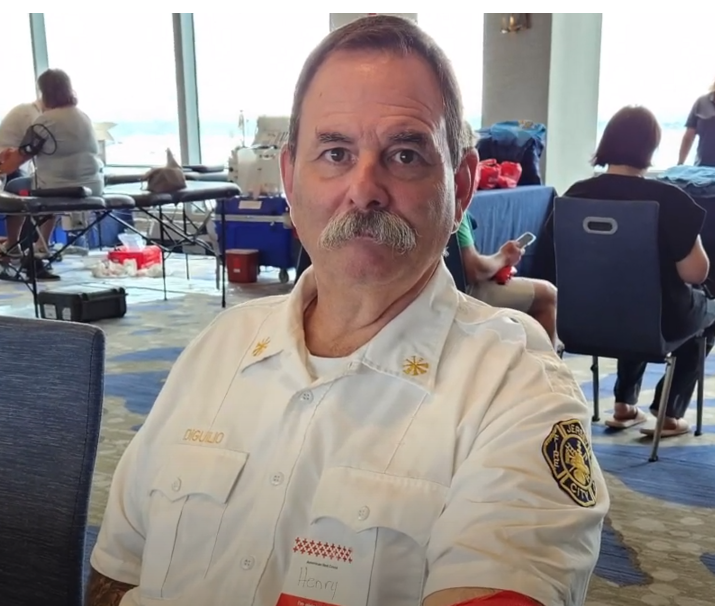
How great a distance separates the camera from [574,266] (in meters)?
2.74

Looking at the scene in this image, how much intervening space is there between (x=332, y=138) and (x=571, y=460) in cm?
49

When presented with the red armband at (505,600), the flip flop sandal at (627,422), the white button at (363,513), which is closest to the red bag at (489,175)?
the flip flop sandal at (627,422)

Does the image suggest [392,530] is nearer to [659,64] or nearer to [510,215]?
[510,215]

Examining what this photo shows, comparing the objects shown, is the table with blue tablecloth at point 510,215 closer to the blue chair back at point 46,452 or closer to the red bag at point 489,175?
the red bag at point 489,175

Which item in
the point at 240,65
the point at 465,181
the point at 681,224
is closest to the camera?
the point at 465,181

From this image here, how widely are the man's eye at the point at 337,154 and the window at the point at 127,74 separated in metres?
7.80

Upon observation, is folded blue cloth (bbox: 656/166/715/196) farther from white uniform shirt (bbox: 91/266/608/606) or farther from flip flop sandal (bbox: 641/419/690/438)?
white uniform shirt (bbox: 91/266/608/606)

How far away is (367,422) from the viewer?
1.00 meters

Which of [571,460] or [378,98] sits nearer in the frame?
[571,460]

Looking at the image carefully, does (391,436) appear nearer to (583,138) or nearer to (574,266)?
(574,266)

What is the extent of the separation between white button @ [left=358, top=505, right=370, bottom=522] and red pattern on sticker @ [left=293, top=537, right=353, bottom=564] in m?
0.04

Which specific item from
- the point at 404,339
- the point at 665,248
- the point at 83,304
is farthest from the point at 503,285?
the point at 83,304

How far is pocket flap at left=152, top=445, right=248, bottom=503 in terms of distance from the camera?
1013 millimetres

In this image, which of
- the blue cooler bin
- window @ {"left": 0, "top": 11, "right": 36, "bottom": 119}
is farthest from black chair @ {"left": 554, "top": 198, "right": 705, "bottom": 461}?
window @ {"left": 0, "top": 11, "right": 36, "bottom": 119}
